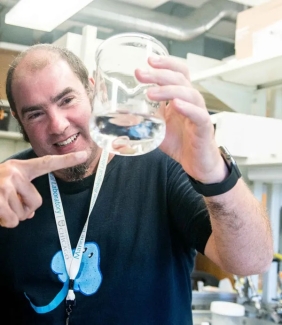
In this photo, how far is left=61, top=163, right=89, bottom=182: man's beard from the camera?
1.30m

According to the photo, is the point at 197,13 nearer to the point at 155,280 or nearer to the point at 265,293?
the point at 265,293

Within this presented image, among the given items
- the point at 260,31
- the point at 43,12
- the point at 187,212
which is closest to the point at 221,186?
the point at 187,212

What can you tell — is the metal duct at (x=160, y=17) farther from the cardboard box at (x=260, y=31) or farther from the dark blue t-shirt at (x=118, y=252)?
the dark blue t-shirt at (x=118, y=252)

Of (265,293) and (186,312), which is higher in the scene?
(186,312)

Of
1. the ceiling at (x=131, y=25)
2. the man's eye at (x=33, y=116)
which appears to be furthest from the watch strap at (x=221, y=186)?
the ceiling at (x=131, y=25)

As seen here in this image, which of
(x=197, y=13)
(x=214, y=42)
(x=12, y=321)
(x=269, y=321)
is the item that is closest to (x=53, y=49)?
(x=12, y=321)

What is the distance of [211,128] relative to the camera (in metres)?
0.81

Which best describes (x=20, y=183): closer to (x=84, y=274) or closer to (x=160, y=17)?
(x=84, y=274)

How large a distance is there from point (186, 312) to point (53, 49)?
0.84m

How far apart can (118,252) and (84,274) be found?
0.11 m

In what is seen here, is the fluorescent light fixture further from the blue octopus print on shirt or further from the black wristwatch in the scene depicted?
the black wristwatch

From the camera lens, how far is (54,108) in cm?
125

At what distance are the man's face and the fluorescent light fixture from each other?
130 cm

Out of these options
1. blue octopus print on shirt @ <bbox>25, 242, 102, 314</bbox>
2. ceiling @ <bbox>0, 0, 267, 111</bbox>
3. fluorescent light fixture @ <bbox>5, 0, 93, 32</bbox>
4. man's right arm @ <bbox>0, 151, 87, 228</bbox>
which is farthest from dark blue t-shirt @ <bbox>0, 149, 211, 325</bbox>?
ceiling @ <bbox>0, 0, 267, 111</bbox>
